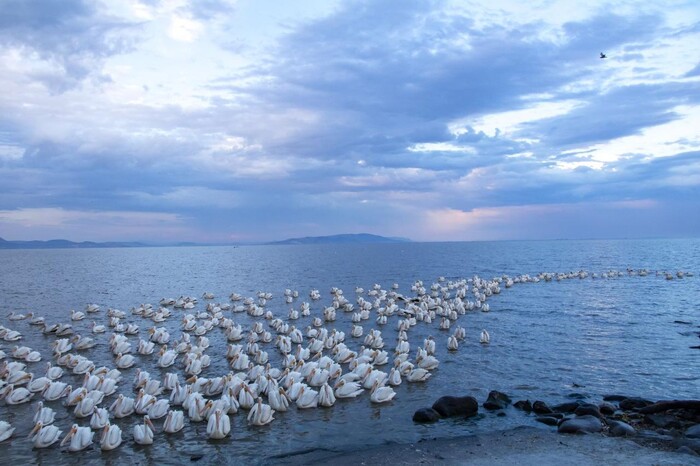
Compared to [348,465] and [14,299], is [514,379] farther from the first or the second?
[14,299]

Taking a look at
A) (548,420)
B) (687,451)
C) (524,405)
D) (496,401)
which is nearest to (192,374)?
(496,401)

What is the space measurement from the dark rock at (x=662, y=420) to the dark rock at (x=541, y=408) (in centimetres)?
257

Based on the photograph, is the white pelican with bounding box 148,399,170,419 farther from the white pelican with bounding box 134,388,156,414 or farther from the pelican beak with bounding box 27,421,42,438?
the pelican beak with bounding box 27,421,42,438

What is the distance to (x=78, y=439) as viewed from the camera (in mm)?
13070

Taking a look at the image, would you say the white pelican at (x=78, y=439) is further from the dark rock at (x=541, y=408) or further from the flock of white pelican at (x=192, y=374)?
the dark rock at (x=541, y=408)

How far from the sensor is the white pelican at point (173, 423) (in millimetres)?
14133

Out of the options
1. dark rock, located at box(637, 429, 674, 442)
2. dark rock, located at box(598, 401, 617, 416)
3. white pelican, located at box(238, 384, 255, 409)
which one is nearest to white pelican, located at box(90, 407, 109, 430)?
white pelican, located at box(238, 384, 255, 409)

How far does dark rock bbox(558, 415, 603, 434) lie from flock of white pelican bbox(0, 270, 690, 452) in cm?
547

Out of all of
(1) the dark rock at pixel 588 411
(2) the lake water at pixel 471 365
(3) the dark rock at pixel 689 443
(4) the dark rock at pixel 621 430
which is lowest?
(2) the lake water at pixel 471 365

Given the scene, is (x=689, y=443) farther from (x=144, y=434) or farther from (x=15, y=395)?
(x=15, y=395)

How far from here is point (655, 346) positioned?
25078mm

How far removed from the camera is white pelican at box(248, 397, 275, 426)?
14.7 m

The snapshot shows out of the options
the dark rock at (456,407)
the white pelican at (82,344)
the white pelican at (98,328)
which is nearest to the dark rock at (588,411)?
the dark rock at (456,407)

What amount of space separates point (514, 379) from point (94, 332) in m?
22.4
